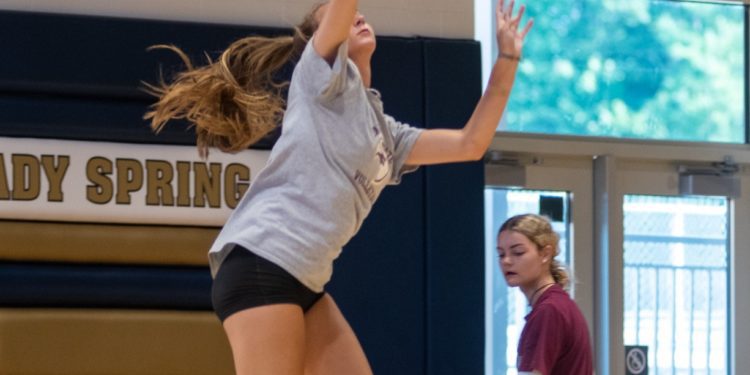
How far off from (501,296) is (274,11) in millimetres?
1470

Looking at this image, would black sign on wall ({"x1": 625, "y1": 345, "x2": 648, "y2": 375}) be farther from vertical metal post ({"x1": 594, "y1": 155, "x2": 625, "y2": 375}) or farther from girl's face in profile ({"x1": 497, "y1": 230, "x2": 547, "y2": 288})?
girl's face in profile ({"x1": 497, "y1": 230, "x2": 547, "y2": 288})

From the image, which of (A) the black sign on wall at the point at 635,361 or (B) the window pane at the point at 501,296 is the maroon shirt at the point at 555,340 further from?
(A) the black sign on wall at the point at 635,361

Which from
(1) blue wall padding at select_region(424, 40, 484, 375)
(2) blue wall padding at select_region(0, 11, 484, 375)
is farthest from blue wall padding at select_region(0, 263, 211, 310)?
(1) blue wall padding at select_region(424, 40, 484, 375)

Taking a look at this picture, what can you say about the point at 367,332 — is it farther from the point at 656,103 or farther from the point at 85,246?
the point at 656,103

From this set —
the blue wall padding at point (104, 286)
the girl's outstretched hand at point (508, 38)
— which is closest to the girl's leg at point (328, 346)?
the girl's outstretched hand at point (508, 38)

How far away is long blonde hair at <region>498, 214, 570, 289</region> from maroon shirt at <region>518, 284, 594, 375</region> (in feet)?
0.55

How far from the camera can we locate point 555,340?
297cm

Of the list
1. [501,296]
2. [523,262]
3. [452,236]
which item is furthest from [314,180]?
[501,296]

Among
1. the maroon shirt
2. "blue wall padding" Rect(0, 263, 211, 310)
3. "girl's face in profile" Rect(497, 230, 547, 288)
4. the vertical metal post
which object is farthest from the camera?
the vertical metal post

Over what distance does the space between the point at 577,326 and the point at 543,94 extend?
7.25 feet

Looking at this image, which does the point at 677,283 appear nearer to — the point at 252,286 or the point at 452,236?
the point at 452,236

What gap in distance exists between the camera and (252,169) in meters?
4.41

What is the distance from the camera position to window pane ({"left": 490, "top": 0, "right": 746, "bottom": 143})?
5.11 meters

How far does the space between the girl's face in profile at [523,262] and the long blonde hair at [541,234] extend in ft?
0.07
